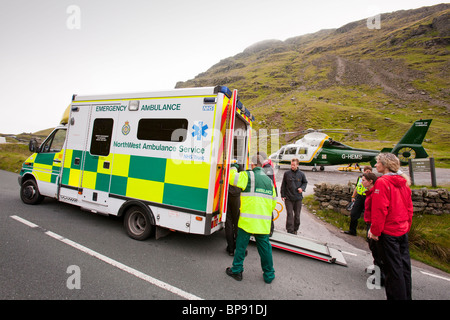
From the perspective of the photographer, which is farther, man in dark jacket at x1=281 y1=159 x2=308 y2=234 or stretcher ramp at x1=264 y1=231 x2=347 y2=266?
man in dark jacket at x1=281 y1=159 x2=308 y2=234

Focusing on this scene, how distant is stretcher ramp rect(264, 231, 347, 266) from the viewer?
3.50 metres

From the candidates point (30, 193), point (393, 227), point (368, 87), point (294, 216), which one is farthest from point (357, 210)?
point (368, 87)

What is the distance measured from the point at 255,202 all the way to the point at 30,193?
5979 millimetres

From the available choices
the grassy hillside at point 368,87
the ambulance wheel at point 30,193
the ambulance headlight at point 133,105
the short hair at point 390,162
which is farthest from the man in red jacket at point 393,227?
the grassy hillside at point 368,87

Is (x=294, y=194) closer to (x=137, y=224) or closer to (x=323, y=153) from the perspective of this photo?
(x=137, y=224)

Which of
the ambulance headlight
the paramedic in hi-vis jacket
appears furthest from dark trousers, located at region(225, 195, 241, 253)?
the ambulance headlight

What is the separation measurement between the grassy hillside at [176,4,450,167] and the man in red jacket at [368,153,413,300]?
40.0 feet

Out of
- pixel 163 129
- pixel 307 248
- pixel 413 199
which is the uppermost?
pixel 163 129

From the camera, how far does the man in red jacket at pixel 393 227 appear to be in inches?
98.2

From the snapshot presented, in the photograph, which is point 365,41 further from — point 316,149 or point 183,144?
point 183,144

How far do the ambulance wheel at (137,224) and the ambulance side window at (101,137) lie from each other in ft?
4.31

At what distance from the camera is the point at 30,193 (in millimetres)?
5285

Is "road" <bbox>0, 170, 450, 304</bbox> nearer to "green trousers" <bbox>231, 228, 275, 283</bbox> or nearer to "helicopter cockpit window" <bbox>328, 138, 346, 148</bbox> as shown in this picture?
"green trousers" <bbox>231, 228, 275, 283</bbox>

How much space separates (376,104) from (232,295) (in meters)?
55.2
